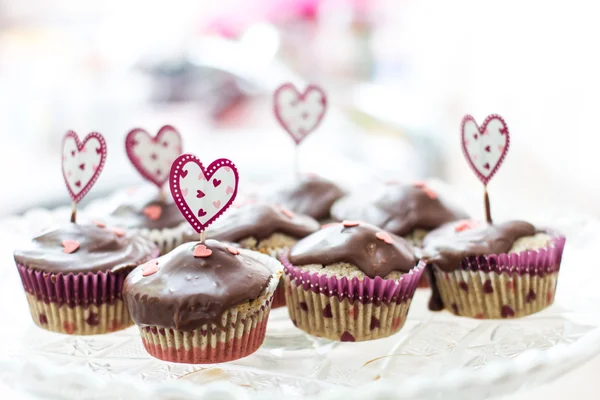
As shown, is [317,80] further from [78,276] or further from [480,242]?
[78,276]

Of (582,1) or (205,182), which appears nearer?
(205,182)

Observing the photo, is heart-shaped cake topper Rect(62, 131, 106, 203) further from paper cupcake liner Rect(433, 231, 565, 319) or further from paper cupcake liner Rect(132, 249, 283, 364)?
paper cupcake liner Rect(433, 231, 565, 319)

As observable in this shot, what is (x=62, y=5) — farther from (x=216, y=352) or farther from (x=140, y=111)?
(x=216, y=352)

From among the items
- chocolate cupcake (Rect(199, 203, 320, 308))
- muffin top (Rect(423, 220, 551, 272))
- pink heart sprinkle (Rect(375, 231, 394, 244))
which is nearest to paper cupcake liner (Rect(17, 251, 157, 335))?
chocolate cupcake (Rect(199, 203, 320, 308))

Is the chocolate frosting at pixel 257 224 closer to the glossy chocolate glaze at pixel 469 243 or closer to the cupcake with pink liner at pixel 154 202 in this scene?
the cupcake with pink liner at pixel 154 202

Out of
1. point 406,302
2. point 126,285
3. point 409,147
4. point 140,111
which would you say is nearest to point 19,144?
point 140,111
